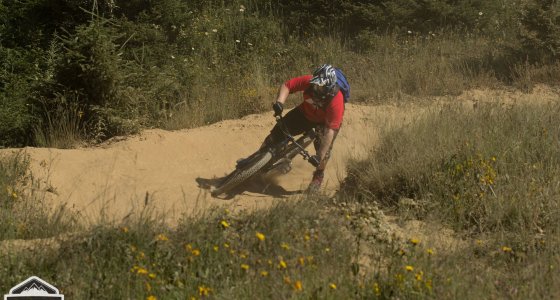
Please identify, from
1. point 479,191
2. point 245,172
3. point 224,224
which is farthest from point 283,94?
point 224,224

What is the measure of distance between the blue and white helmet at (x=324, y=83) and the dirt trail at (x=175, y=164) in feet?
3.79

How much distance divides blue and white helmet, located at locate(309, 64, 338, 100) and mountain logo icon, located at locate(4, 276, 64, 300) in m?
4.10

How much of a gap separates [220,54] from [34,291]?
878 cm

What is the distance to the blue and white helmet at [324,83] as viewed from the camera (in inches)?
318

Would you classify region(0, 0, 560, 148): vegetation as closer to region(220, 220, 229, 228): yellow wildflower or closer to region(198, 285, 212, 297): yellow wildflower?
region(220, 220, 229, 228): yellow wildflower

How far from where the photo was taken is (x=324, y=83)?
8.09 m

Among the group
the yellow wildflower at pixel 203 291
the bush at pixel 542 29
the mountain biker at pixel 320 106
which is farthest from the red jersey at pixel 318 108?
the bush at pixel 542 29

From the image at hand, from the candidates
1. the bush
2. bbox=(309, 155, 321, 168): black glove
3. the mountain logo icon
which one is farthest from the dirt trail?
the bush

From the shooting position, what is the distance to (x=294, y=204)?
6262 millimetres

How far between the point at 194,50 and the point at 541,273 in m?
9.01

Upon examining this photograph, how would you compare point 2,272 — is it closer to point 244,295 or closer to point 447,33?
point 244,295

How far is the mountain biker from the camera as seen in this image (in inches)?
320

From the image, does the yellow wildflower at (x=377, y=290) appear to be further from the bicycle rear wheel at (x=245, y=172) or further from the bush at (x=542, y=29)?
the bush at (x=542, y=29)

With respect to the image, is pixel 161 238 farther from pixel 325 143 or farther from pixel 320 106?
pixel 320 106
